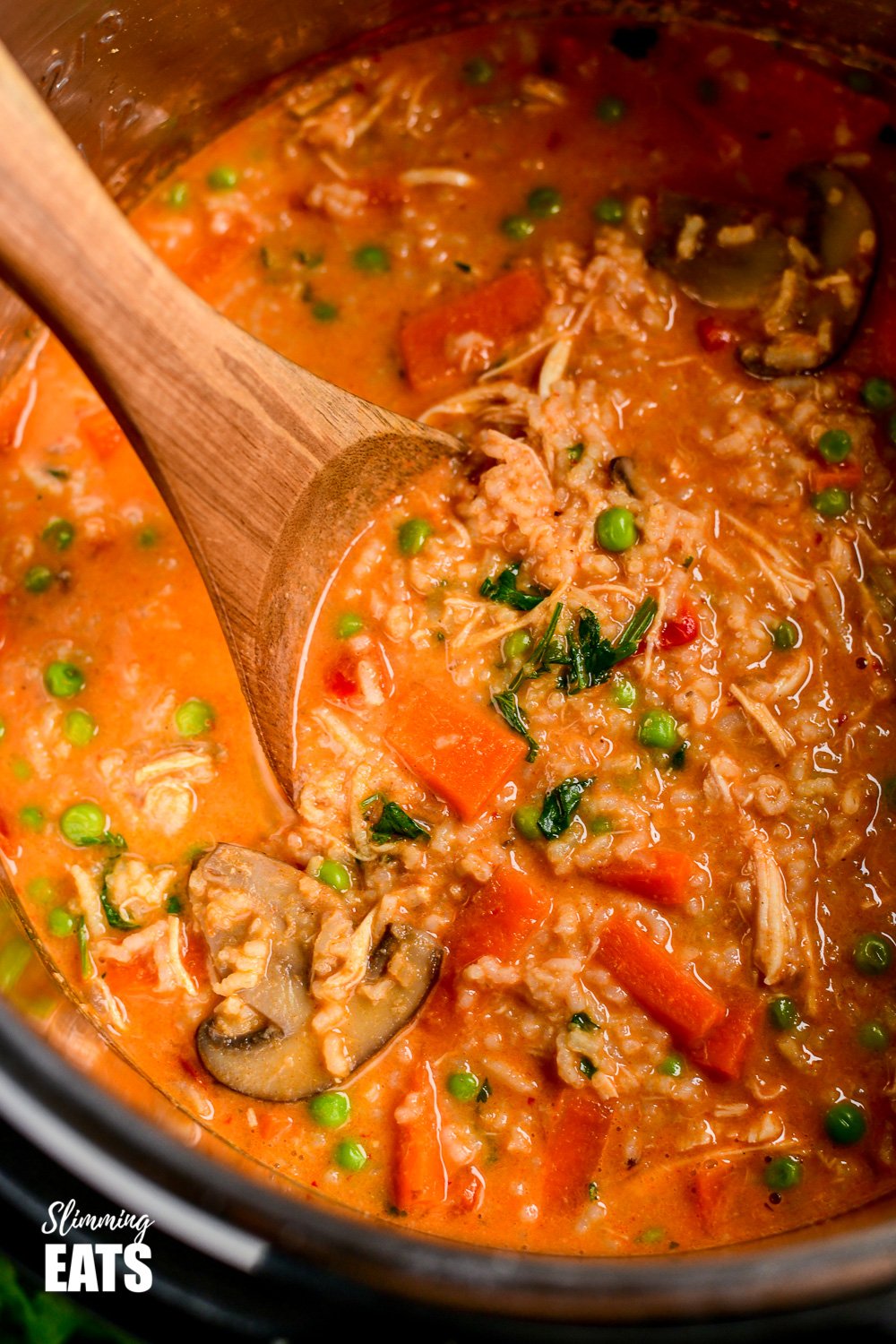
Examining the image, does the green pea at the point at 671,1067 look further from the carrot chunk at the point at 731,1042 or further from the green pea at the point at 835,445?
the green pea at the point at 835,445

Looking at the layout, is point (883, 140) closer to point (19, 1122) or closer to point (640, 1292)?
point (640, 1292)

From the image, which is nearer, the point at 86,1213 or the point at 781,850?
the point at 86,1213

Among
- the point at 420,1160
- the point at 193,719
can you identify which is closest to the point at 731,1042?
the point at 420,1160

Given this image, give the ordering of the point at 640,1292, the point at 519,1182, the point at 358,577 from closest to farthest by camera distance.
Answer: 1. the point at 640,1292
2. the point at 519,1182
3. the point at 358,577

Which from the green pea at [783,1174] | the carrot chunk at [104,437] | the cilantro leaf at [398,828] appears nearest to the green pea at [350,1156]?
the cilantro leaf at [398,828]

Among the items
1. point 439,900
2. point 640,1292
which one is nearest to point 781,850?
point 439,900

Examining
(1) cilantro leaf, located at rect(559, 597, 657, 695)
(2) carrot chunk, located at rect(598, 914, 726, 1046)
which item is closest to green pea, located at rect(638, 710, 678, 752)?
(1) cilantro leaf, located at rect(559, 597, 657, 695)
